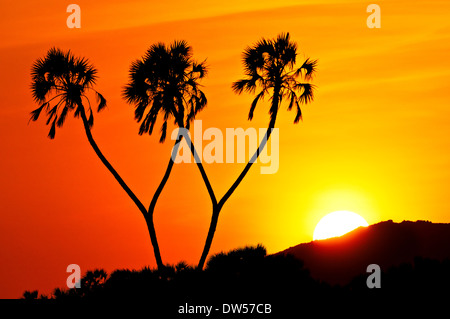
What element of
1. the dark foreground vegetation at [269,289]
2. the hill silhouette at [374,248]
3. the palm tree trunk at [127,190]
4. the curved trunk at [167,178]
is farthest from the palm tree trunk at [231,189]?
the hill silhouette at [374,248]

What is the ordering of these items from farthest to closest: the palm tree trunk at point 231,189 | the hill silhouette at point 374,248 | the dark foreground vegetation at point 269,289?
the hill silhouette at point 374,248
the palm tree trunk at point 231,189
the dark foreground vegetation at point 269,289

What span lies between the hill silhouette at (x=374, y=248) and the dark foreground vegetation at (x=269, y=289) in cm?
1995

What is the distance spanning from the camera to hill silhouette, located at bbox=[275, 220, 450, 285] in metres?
55.9

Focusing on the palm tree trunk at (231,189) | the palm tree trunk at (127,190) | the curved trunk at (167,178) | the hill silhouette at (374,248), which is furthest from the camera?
the hill silhouette at (374,248)

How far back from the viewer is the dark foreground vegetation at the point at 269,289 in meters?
33.0

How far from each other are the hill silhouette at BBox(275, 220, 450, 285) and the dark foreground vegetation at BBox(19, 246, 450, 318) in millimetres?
19954

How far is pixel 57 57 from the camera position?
47.0 metres

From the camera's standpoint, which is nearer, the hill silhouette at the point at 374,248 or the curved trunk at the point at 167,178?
the curved trunk at the point at 167,178

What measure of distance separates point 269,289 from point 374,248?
80.3 feet

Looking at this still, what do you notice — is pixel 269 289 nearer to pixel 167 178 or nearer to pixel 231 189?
pixel 231 189

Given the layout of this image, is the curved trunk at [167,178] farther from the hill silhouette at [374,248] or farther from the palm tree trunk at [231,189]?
the hill silhouette at [374,248]
